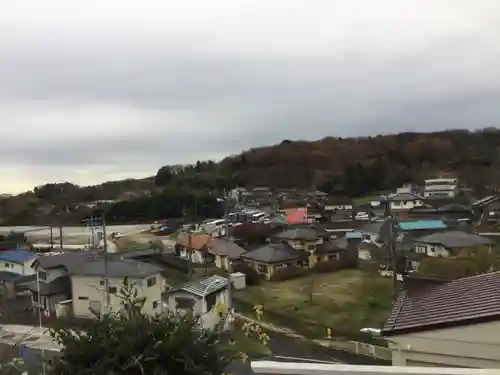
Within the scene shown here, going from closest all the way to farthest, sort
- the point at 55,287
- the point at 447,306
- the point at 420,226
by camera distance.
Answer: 1. the point at 447,306
2. the point at 55,287
3. the point at 420,226

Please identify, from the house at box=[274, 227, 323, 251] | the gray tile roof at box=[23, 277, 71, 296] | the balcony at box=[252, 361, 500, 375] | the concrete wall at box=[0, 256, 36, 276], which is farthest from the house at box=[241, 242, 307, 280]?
the balcony at box=[252, 361, 500, 375]

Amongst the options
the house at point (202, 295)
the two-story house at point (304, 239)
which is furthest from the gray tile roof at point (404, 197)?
the house at point (202, 295)

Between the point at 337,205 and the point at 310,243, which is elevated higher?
the point at 337,205

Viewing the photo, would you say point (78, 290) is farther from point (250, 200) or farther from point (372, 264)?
point (250, 200)

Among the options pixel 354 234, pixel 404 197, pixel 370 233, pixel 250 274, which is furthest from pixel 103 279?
pixel 404 197

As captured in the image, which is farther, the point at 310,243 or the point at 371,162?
the point at 371,162

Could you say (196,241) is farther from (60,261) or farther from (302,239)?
(60,261)
